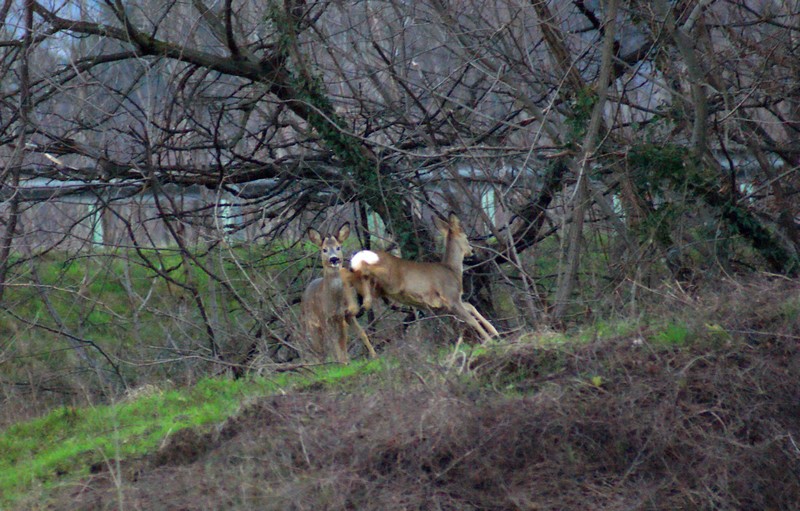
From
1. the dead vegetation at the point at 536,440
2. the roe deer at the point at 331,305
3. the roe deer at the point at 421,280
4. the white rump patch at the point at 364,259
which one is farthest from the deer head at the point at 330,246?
the dead vegetation at the point at 536,440

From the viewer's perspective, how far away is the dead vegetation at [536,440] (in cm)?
659

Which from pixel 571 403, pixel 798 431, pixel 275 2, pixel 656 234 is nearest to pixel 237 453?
pixel 571 403

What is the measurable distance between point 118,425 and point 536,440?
3864mm

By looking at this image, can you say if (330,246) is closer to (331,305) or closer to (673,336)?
(331,305)

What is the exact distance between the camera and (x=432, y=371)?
25.7 feet

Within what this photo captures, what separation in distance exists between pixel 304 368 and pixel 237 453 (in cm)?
217

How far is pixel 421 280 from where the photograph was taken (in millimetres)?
11344

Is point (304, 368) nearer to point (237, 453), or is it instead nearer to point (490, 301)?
point (237, 453)

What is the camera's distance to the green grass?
779cm

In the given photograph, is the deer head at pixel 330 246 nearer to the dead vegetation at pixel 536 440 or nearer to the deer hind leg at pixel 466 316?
the deer hind leg at pixel 466 316

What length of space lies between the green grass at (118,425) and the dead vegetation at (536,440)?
33 centimetres

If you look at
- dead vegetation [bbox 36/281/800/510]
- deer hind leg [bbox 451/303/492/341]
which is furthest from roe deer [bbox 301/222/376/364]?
dead vegetation [bbox 36/281/800/510]

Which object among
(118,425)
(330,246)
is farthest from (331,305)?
(118,425)

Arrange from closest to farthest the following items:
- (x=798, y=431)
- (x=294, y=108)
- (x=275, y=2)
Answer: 1. (x=798, y=431)
2. (x=275, y=2)
3. (x=294, y=108)
